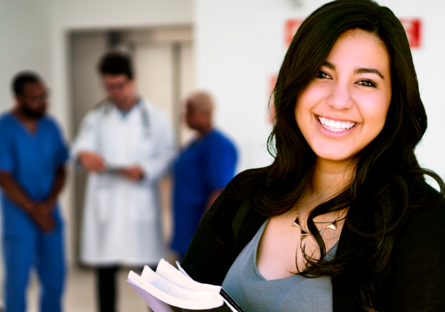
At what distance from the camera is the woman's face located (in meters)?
0.88

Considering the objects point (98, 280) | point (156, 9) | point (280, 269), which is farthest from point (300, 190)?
point (156, 9)

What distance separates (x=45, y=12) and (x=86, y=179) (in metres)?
1.51

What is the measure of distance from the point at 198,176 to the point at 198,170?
1.3 inches

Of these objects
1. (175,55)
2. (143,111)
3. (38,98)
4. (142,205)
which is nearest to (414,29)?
(143,111)

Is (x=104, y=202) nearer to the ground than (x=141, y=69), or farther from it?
nearer to the ground

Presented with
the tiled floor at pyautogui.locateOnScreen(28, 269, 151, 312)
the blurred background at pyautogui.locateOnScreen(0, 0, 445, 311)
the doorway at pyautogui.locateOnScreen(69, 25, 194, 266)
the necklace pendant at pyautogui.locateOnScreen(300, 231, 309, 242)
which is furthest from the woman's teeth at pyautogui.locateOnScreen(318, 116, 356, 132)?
the doorway at pyautogui.locateOnScreen(69, 25, 194, 266)

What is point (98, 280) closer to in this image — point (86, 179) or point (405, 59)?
point (86, 179)

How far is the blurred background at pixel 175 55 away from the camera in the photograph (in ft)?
8.68

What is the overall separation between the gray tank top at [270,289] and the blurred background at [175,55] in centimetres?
174

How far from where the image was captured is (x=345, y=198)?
0.95m

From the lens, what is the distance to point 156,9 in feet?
12.6

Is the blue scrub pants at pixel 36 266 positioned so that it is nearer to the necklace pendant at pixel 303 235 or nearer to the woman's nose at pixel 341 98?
the necklace pendant at pixel 303 235

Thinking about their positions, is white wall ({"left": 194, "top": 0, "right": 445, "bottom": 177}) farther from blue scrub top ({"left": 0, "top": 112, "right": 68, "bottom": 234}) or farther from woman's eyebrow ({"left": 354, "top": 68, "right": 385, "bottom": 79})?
woman's eyebrow ({"left": 354, "top": 68, "right": 385, "bottom": 79})

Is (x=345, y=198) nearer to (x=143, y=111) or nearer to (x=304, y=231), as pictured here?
(x=304, y=231)
